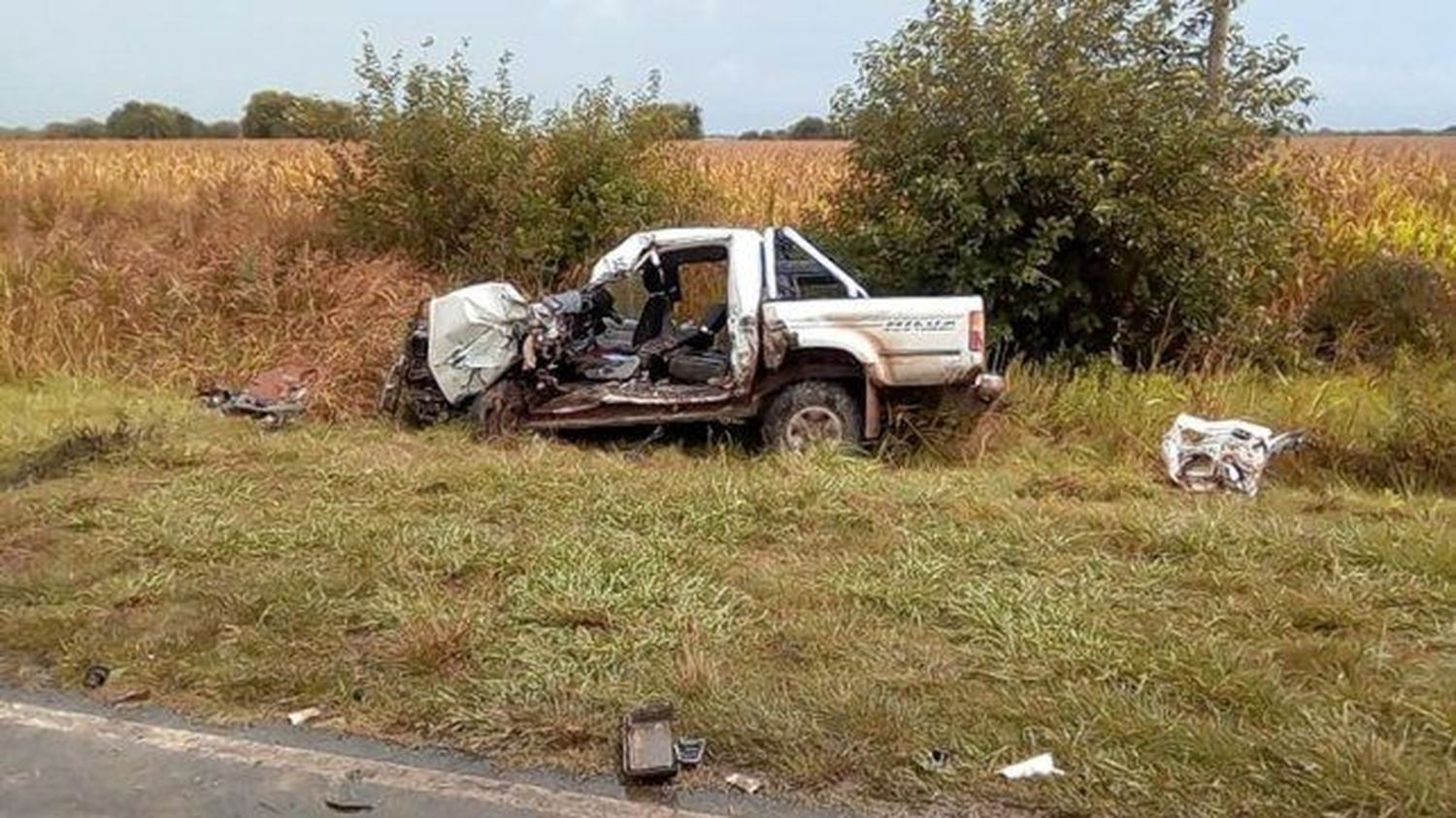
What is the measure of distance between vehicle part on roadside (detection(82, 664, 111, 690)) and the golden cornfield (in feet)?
16.0

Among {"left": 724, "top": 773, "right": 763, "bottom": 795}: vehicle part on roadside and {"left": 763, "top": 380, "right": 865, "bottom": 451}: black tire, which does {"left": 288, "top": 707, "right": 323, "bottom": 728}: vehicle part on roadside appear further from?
{"left": 763, "top": 380, "right": 865, "bottom": 451}: black tire

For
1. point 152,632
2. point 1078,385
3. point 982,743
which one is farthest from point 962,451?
point 152,632

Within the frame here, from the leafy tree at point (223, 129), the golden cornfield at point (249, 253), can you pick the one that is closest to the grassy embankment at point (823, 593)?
the golden cornfield at point (249, 253)

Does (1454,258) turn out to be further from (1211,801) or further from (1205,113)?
(1211,801)

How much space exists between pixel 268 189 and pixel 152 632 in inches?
415

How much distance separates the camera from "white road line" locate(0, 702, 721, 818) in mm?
2961

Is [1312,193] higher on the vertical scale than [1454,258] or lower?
higher

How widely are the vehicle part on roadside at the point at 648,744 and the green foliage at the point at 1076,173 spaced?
630 centimetres

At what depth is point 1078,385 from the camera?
847 cm

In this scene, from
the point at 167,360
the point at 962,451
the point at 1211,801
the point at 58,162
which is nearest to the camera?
the point at 1211,801

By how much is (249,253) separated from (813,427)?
22.8ft

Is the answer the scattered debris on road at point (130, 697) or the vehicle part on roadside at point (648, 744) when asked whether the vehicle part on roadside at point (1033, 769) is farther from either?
the scattered debris on road at point (130, 697)

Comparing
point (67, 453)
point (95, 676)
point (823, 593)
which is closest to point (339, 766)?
point (95, 676)

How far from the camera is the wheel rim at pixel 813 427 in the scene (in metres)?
7.20
